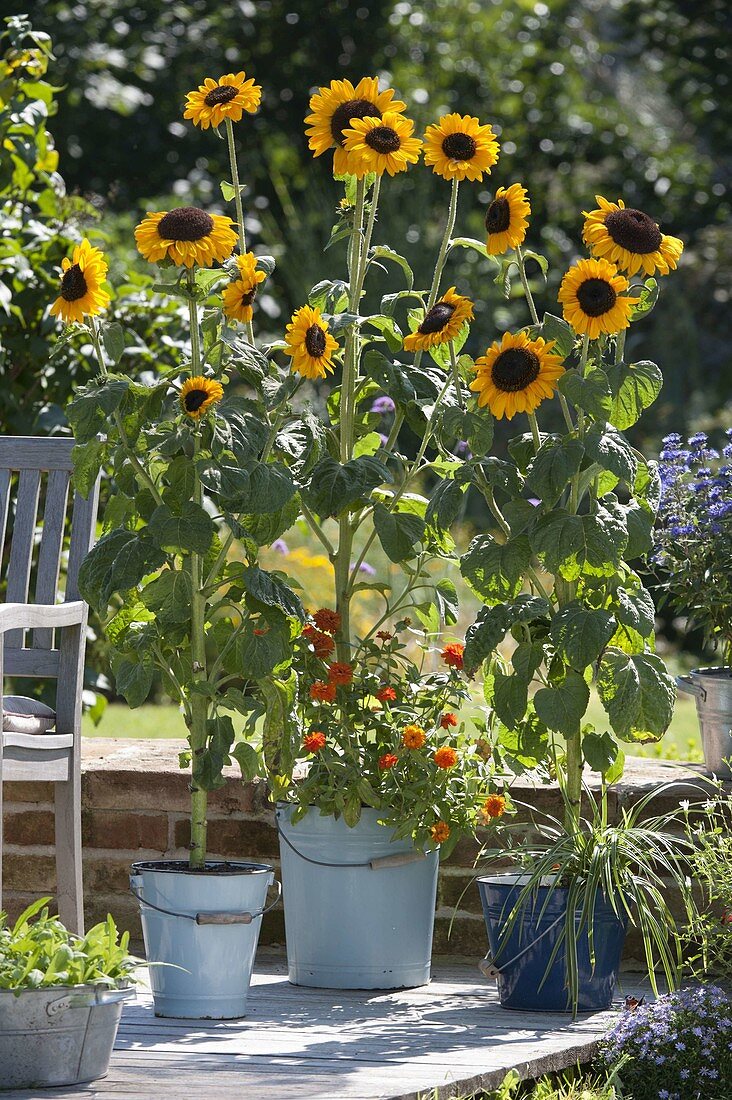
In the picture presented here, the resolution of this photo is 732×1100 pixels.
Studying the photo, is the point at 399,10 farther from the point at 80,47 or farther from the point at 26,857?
the point at 26,857

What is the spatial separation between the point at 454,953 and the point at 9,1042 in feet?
4.02

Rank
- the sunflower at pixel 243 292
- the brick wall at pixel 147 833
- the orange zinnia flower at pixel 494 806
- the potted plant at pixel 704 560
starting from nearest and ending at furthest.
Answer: the sunflower at pixel 243 292, the orange zinnia flower at pixel 494 806, the potted plant at pixel 704 560, the brick wall at pixel 147 833

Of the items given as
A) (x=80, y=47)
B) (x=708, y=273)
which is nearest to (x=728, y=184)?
(x=708, y=273)

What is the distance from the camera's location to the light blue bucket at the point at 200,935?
257cm

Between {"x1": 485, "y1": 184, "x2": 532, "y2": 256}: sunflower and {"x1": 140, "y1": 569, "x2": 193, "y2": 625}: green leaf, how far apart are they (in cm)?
81

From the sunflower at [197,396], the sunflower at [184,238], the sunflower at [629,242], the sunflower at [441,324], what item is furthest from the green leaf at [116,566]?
the sunflower at [629,242]

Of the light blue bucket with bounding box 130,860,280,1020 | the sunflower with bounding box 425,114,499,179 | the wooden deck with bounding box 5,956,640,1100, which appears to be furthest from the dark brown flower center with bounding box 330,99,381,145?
the wooden deck with bounding box 5,956,640,1100

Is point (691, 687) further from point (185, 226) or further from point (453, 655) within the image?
point (185, 226)

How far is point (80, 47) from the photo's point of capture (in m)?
9.14

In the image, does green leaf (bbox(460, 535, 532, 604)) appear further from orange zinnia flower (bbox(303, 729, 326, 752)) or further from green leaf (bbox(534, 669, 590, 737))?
orange zinnia flower (bbox(303, 729, 326, 752))

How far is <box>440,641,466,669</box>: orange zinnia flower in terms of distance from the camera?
9.28 ft

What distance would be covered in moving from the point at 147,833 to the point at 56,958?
40.8 inches

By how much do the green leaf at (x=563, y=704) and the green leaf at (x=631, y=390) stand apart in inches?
18.3

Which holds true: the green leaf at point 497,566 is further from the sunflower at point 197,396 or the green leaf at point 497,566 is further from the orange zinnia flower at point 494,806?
the sunflower at point 197,396
